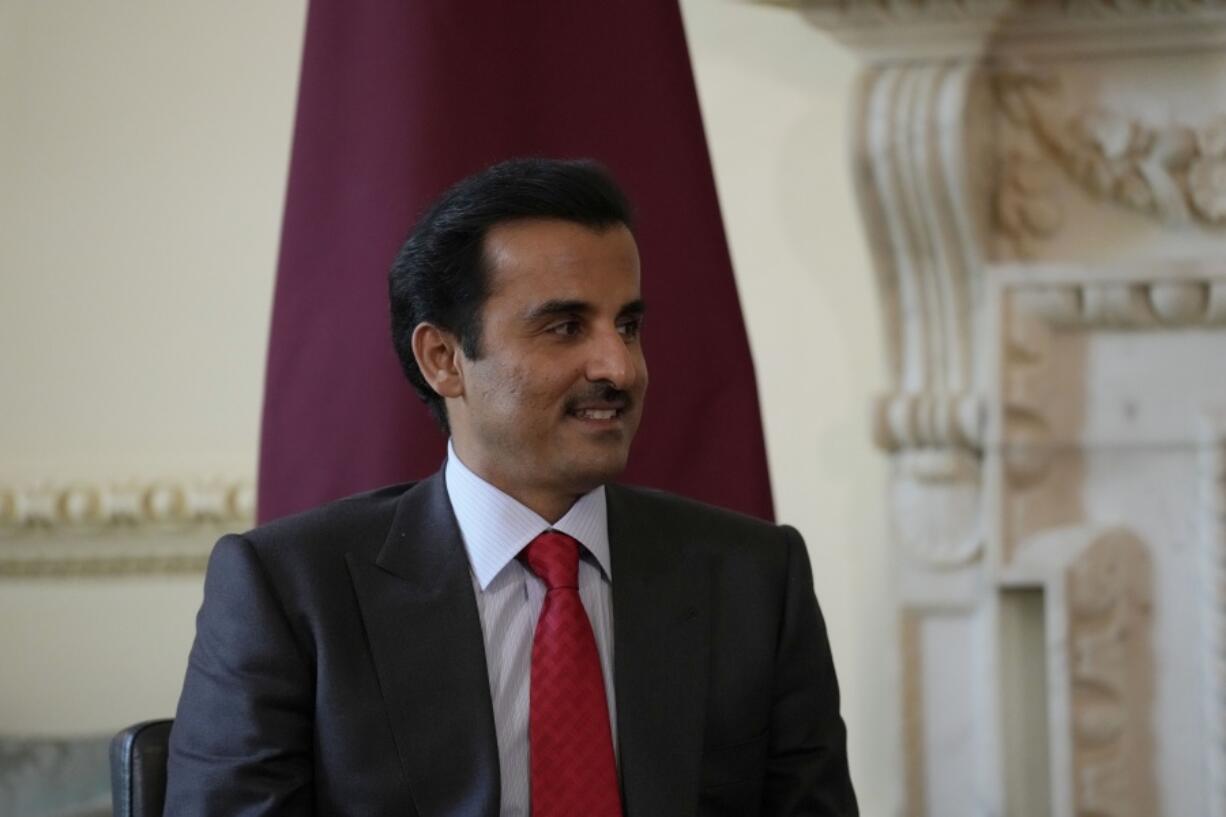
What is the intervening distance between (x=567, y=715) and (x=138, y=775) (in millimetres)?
417

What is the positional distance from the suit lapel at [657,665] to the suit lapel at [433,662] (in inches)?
5.0

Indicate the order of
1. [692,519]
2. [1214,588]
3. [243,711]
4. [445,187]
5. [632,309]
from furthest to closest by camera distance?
[1214,588] < [445,187] < [692,519] < [632,309] < [243,711]

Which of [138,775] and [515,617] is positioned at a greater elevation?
[515,617]

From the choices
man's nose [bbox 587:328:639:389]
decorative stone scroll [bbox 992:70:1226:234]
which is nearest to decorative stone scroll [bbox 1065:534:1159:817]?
decorative stone scroll [bbox 992:70:1226:234]

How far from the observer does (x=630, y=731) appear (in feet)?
5.04

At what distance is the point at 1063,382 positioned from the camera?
2666 mm

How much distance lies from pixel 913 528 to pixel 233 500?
46.3 inches

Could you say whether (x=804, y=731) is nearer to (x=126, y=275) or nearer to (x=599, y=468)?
(x=599, y=468)

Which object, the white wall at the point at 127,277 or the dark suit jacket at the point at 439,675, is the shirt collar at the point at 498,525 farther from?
the white wall at the point at 127,277

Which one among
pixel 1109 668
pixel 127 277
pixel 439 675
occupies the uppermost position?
pixel 127 277

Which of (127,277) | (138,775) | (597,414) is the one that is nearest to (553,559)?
(597,414)

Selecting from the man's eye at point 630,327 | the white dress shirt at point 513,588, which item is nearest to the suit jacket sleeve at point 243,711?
the white dress shirt at point 513,588

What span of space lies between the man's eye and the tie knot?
0.20 meters

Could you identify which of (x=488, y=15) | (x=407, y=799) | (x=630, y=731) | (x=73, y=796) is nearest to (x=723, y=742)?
(x=630, y=731)
